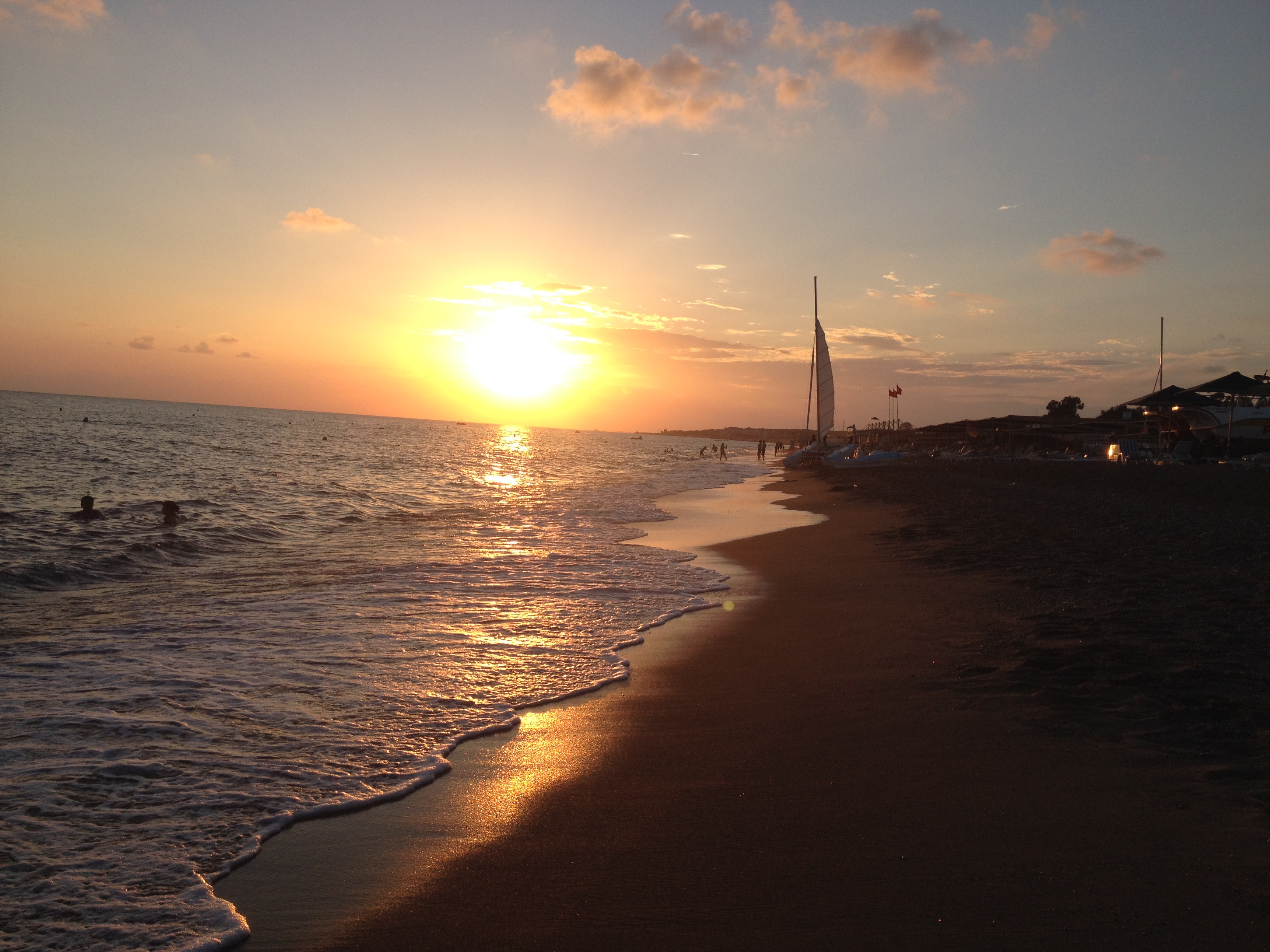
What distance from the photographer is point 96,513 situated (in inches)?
722

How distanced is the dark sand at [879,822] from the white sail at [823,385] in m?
44.2

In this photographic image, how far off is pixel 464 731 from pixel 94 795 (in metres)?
2.33

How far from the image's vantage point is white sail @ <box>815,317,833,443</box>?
50125 mm

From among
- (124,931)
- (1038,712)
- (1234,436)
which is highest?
(1234,436)

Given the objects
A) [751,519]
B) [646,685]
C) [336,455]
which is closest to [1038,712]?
[646,685]

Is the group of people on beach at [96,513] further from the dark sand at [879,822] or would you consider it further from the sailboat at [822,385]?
the sailboat at [822,385]

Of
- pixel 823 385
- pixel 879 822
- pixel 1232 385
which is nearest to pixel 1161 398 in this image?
pixel 1232 385

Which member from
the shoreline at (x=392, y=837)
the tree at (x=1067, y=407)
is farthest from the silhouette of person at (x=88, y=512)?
the tree at (x=1067, y=407)

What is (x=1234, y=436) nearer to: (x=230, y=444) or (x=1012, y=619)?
(x=1012, y=619)

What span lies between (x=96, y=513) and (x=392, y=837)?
18.5 m

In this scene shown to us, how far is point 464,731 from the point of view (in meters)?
5.79

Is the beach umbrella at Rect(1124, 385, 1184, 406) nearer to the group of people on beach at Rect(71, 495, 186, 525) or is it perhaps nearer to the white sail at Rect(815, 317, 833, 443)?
the white sail at Rect(815, 317, 833, 443)

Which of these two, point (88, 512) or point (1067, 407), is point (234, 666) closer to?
point (88, 512)

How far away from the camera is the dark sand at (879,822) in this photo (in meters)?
3.20
